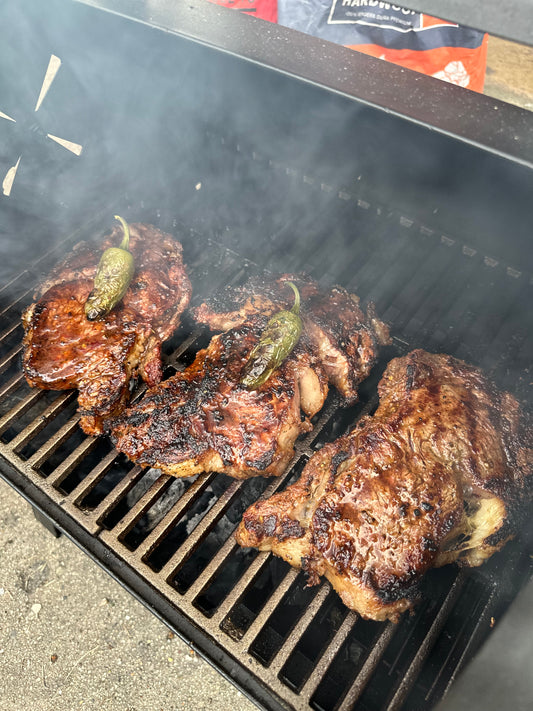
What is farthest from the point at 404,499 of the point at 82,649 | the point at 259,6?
the point at 259,6

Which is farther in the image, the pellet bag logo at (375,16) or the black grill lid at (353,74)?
the pellet bag logo at (375,16)

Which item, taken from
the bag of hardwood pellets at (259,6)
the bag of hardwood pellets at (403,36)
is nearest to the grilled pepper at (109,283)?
the bag of hardwood pellets at (403,36)

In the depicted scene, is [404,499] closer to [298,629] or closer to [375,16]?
[298,629]

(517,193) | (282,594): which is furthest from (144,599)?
(517,193)

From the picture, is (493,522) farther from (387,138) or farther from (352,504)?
(387,138)

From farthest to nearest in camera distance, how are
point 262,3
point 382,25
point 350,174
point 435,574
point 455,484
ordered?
point 262,3 → point 382,25 → point 350,174 → point 435,574 → point 455,484

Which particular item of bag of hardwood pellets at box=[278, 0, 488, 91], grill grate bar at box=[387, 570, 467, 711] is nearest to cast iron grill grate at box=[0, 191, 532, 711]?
grill grate bar at box=[387, 570, 467, 711]

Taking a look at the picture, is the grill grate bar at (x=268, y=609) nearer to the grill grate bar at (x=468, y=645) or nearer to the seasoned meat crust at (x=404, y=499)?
the seasoned meat crust at (x=404, y=499)
